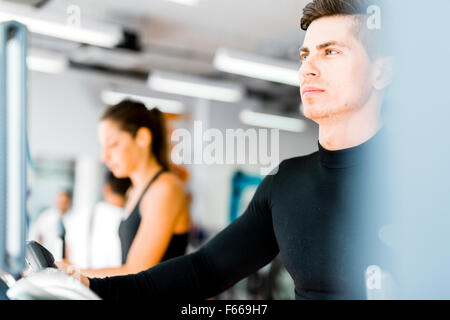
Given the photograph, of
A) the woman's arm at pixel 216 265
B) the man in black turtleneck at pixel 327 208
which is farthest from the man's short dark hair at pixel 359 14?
the woman's arm at pixel 216 265

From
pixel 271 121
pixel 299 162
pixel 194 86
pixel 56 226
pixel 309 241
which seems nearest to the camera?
pixel 309 241

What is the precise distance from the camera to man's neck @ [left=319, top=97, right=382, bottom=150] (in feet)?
4.25

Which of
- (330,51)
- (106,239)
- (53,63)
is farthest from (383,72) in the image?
(53,63)

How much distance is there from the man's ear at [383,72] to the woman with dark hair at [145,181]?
0.84m

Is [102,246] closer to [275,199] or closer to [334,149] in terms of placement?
[275,199]

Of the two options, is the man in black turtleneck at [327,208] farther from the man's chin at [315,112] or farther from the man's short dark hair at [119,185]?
the man's short dark hair at [119,185]

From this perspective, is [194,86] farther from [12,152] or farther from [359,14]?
[12,152]

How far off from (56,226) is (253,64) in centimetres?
114

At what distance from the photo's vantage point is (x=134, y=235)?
6.12 ft

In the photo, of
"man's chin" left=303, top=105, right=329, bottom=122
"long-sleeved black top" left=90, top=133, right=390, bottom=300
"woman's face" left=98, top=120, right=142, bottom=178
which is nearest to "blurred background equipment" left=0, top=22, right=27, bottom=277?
"long-sleeved black top" left=90, top=133, right=390, bottom=300

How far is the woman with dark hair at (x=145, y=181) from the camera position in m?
1.86
